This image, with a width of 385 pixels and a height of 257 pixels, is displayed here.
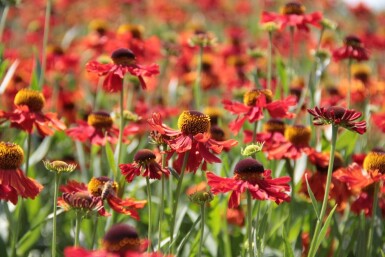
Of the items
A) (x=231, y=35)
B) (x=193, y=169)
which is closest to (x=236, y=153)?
(x=193, y=169)

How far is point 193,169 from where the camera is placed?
1.47 metres

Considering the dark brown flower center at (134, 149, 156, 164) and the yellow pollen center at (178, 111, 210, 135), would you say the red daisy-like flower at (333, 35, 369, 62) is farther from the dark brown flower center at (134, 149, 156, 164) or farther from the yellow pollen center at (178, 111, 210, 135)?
the dark brown flower center at (134, 149, 156, 164)

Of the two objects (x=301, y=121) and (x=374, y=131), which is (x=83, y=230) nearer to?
(x=301, y=121)

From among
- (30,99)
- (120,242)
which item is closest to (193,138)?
(120,242)

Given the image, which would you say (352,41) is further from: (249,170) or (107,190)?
(107,190)

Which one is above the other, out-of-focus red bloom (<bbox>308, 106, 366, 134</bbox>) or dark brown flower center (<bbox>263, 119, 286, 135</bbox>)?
out-of-focus red bloom (<bbox>308, 106, 366, 134</bbox>)

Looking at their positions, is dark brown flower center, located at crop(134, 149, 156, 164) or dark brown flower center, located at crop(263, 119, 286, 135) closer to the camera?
dark brown flower center, located at crop(134, 149, 156, 164)

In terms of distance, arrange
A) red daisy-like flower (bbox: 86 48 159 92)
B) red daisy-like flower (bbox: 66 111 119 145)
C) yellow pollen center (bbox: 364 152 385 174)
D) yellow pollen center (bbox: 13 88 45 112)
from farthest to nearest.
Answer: red daisy-like flower (bbox: 66 111 119 145) → yellow pollen center (bbox: 13 88 45 112) → red daisy-like flower (bbox: 86 48 159 92) → yellow pollen center (bbox: 364 152 385 174)

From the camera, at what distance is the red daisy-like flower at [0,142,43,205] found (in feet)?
4.82

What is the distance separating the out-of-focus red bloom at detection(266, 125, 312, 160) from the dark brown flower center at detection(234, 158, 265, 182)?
457mm

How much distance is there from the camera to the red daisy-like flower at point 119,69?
69.3 inches

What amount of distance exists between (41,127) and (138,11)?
3.34 meters

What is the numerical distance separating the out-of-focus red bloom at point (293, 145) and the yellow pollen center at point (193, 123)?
0.42 m

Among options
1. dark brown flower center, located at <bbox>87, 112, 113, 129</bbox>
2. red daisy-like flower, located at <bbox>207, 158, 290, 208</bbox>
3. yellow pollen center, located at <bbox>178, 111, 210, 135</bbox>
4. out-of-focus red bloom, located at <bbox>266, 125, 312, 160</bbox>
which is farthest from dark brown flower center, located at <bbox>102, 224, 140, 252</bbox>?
dark brown flower center, located at <bbox>87, 112, 113, 129</bbox>
